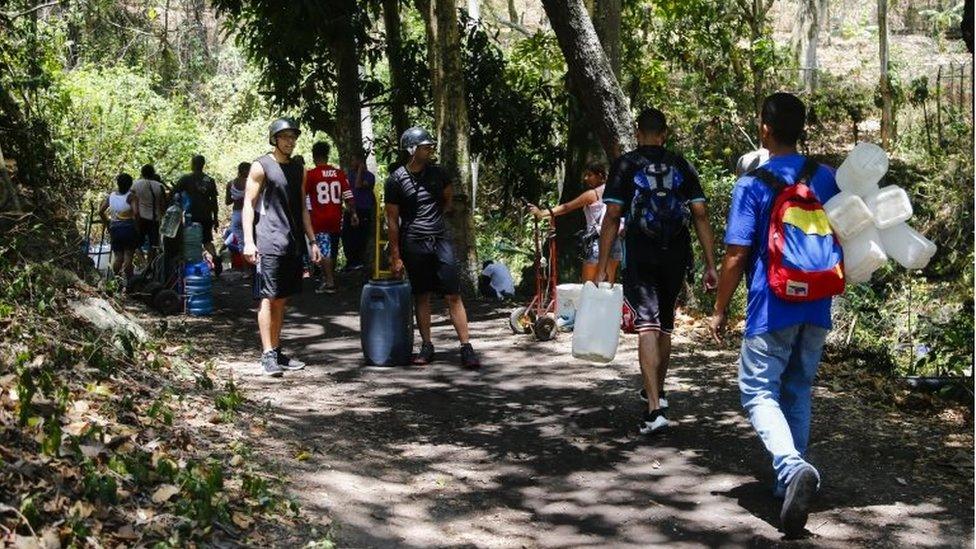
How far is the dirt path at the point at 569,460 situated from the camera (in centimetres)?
601

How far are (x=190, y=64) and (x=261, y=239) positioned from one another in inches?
1146

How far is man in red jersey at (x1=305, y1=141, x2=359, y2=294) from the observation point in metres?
15.5

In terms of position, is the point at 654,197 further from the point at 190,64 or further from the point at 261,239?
the point at 190,64

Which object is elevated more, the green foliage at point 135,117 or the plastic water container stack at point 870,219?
the green foliage at point 135,117

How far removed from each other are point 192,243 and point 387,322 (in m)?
4.76

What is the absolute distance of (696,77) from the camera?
87.2 ft

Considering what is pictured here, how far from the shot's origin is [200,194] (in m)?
16.9

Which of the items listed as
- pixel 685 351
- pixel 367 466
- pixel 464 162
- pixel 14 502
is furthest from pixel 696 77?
pixel 14 502

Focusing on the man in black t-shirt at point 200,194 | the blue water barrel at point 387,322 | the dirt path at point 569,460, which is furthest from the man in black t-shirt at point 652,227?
the man in black t-shirt at point 200,194

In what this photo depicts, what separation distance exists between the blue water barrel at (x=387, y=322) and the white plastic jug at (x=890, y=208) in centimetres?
494

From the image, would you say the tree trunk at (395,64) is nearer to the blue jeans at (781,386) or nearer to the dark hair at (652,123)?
the dark hair at (652,123)

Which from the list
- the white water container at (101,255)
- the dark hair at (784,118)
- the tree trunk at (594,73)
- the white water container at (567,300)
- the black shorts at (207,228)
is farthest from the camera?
the black shorts at (207,228)

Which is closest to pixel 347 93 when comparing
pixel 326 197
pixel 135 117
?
pixel 326 197

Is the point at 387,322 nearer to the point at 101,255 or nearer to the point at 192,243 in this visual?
the point at 192,243
